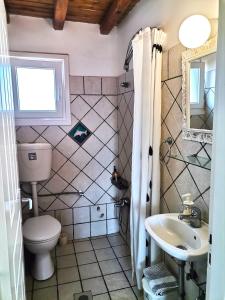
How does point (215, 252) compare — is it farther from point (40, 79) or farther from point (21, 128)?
point (40, 79)

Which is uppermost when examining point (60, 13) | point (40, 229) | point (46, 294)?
point (60, 13)

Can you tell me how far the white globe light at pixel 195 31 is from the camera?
1219mm

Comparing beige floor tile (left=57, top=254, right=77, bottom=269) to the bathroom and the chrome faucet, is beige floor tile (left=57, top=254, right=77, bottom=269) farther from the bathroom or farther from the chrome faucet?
the chrome faucet

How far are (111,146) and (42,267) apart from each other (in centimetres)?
142

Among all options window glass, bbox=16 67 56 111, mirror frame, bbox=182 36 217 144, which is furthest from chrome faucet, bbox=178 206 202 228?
window glass, bbox=16 67 56 111

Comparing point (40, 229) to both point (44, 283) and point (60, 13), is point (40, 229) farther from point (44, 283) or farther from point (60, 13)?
point (60, 13)

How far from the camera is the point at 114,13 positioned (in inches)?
82.0

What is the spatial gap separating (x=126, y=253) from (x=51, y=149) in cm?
135

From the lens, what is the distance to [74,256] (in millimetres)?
2398

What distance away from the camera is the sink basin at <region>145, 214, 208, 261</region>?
1.15 metres

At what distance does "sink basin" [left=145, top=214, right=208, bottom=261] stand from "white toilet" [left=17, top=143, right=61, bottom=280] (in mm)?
974

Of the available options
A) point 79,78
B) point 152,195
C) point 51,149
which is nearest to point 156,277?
point 152,195

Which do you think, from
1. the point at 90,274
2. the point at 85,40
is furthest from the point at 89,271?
the point at 85,40

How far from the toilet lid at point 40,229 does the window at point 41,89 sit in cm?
100
